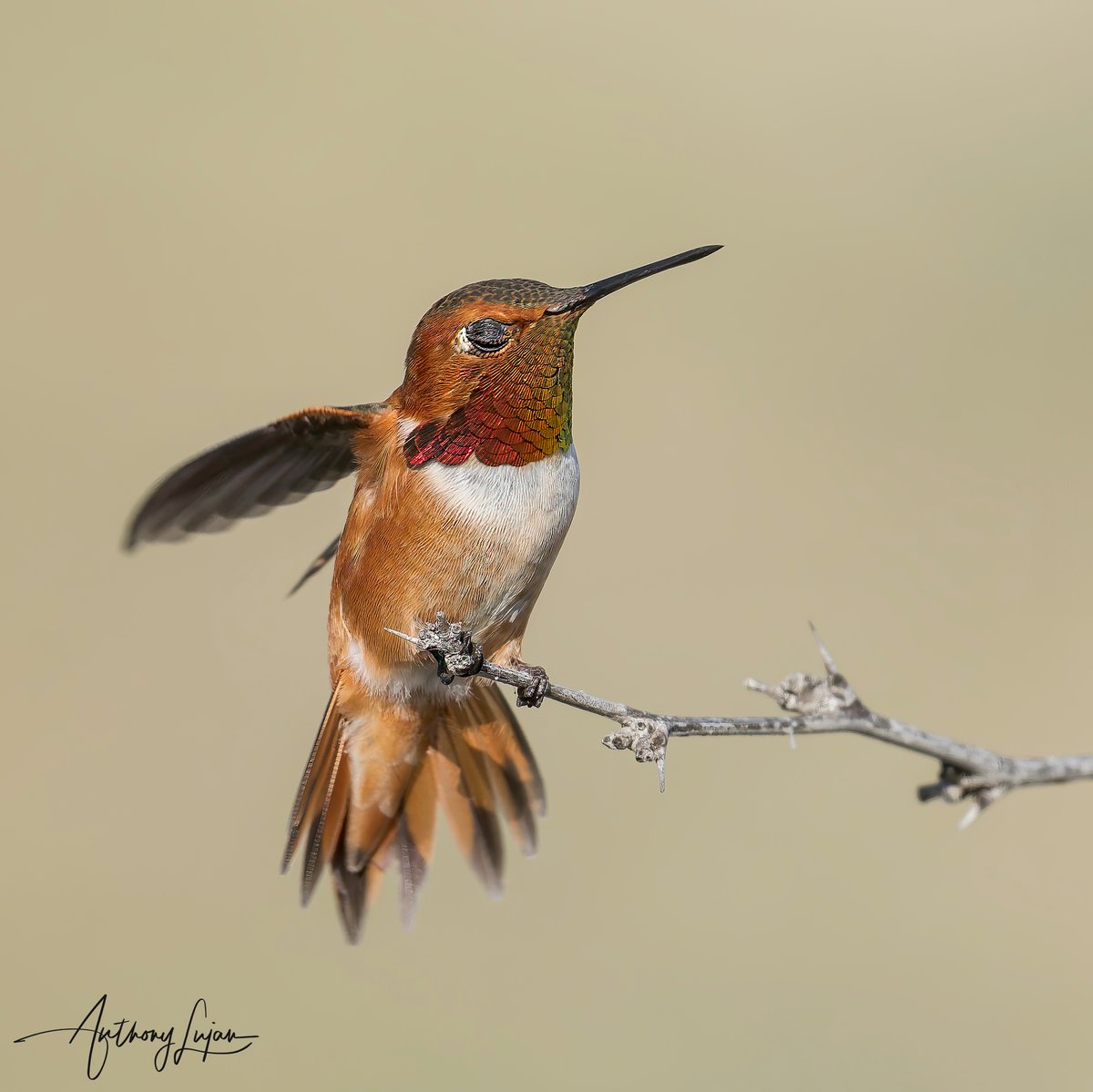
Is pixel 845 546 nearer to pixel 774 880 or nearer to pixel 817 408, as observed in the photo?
pixel 817 408

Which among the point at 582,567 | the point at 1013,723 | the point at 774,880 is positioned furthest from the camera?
the point at 582,567

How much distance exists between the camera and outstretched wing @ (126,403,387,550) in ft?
13.1

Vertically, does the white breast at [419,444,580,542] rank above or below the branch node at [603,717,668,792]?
above

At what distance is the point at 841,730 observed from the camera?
2645 mm

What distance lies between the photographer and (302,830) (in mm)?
4656

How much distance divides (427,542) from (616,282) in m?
0.93

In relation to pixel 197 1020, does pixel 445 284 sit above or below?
above

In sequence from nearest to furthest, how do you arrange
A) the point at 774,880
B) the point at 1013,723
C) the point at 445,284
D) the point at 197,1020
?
1. the point at 197,1020
2. the point at 774,880
3. the point at 1013,723
4. the point at 445,284

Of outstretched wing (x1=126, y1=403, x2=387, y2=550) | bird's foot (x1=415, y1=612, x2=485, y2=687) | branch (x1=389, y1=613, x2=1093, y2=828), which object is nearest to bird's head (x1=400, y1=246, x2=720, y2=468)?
outstretched wing (x1=126, y1=403, x2=387, y2=550)

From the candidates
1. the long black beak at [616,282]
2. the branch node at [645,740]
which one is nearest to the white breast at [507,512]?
the long black beak at [616,282]

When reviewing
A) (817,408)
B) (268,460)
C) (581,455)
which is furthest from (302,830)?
(817,408)

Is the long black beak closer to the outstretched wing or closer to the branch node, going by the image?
the outstretched wing

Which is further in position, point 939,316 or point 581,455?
point 939,316

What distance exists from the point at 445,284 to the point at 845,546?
3839mm
